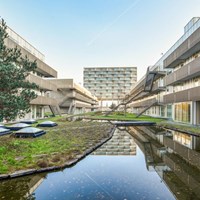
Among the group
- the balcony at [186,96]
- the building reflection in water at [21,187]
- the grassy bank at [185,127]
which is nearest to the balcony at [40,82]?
the grassy bank at [185,127]

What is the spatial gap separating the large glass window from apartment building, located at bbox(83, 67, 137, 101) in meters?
86.9

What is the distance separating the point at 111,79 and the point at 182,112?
9199cm

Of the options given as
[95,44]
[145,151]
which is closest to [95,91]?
[95,44]

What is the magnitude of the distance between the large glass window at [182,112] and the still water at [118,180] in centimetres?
1908

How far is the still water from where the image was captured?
22.4ft

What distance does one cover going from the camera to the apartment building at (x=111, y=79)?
122 metres

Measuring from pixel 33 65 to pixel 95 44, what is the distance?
4171 centimetres

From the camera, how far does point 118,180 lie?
8234 millimetres

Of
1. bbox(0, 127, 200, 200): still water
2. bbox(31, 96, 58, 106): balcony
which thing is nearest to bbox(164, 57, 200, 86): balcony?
bbox(0, 127, 200, 200): still water

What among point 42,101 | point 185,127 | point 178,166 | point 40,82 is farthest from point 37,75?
point 178,166

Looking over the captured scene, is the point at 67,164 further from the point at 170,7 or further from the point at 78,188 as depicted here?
the point at 170,7

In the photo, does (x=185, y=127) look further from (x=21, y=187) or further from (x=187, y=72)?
(x=21, y=187)

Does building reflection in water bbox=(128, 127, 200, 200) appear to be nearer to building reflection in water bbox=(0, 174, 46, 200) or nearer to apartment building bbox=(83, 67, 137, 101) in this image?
building reflection in water bbox=(0, 174, 46, 200)

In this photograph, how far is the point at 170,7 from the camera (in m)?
Answer: 25.6
